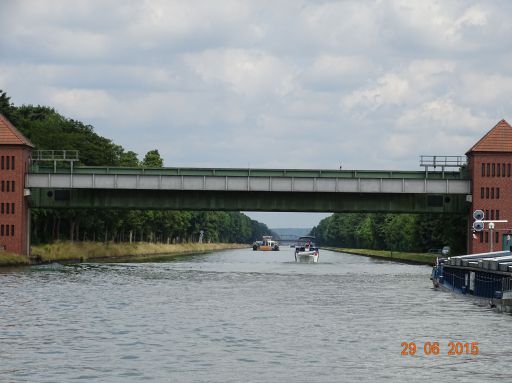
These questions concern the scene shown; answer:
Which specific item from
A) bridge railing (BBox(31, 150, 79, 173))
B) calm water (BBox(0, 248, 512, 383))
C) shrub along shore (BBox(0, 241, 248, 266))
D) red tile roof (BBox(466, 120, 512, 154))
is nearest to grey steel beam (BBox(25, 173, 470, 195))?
bridge railing (BBox(31, 150, 79, 173))

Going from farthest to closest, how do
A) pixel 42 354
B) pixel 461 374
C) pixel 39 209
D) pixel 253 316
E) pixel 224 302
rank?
1. pixel 39 209
2. pixel 224 302
3. pixel 253 316
4. pixel 42 354
5. pixel 461 374

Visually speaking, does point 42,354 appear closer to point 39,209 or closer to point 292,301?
point 292,301

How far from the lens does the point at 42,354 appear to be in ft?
102

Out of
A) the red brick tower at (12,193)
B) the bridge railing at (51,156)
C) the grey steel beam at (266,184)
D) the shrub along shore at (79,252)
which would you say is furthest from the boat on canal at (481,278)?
the red brick tower at (12,193)

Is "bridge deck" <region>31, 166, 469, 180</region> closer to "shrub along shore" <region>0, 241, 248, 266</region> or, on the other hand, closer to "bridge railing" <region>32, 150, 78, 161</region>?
"bridge railing" <region>32, 150, 78, 161</region>

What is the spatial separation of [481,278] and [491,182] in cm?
4723

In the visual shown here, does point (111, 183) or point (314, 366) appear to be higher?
point (111, 183)

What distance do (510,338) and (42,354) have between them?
1654 cm

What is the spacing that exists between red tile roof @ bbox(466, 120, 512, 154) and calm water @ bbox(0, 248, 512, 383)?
41.4 metres

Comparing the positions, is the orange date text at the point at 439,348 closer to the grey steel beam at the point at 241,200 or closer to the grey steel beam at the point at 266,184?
the grey steel beam at the point at 266,184

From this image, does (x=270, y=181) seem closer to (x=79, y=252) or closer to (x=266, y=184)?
(x=266, y=184)

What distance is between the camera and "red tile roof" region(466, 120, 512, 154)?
101 m

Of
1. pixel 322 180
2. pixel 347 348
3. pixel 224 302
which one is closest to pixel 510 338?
pixel 347 348

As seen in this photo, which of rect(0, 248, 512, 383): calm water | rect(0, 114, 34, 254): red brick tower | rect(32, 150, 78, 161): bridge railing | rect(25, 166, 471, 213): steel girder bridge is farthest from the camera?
rect(0, 114, 34, 254): red brick tower
